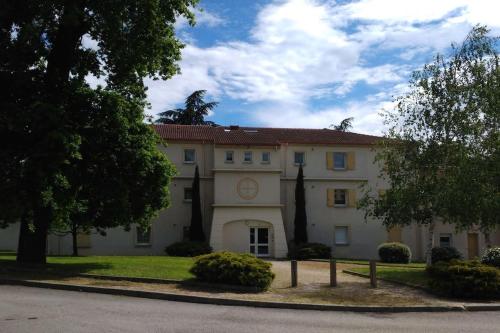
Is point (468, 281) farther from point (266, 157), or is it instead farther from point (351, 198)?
point (351, 198)

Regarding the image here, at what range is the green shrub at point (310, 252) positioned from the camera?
126 feet

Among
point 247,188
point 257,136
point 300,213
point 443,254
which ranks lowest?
point 443,254

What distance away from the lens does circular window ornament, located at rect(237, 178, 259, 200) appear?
4150 cm

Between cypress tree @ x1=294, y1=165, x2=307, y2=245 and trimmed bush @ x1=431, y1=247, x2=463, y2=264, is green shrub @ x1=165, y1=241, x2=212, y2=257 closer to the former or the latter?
cypress tree @ x1=294, y1=165, x2=307, y2=245

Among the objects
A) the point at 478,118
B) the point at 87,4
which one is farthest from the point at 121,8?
the point at 478,118

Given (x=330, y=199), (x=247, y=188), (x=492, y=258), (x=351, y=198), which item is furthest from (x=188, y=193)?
(x=492, y=258)

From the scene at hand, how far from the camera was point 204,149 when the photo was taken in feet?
142

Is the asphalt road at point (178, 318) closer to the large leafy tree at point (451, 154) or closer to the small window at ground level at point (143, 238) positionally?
the large leafy tree at point (451, 154)

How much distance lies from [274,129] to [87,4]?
28.1 metres

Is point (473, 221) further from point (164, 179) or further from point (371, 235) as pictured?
point (371, 235)

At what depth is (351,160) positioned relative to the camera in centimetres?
4422

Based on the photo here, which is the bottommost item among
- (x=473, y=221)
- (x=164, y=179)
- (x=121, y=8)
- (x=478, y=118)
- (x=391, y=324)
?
(x=391, y=324)

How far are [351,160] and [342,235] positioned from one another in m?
5.81

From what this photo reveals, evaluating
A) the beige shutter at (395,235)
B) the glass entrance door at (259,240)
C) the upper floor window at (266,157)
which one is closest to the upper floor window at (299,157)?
the upper floor window at (266,157)
